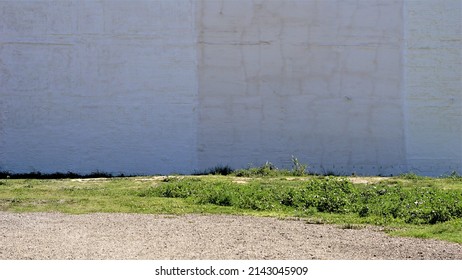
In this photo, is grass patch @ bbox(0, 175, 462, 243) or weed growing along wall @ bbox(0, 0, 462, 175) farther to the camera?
weed growing along wall @ bbox(0, 0, 462, 175)

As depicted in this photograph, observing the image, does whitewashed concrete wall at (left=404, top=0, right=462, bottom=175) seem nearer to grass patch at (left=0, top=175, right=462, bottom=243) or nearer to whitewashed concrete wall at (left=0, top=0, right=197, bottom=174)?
grass patch at (left=0, top=175, right=462, bottom=243)

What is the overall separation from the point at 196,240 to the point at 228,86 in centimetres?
1151

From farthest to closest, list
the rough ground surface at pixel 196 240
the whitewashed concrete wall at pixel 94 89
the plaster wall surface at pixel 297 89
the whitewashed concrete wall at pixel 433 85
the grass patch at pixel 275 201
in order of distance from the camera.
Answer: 1. the whitewashed concrete wall at pixel 433 85
2. the plaster wall surface at pixel 297 89
3. the whitewashed concrete wall at pixel 94 89
4. the grass patch at pixel 275 201
5. the rough ground surface at pixel 196 240

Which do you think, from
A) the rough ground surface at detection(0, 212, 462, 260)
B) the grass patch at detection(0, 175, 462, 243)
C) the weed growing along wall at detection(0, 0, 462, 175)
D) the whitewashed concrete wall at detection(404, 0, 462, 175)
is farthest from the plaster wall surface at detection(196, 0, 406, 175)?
the rough ground surface at detection(0, 212, 462, 260)

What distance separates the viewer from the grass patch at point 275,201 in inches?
439

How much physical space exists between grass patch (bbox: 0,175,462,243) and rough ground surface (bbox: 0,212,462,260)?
28.9 inches

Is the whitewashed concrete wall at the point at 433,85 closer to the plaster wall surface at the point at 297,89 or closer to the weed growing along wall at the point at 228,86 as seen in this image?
the weed growing along wall at the point at 228,86

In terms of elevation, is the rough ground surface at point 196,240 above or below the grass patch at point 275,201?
above

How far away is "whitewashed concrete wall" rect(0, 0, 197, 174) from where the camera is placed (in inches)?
792

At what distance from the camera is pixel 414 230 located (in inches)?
402

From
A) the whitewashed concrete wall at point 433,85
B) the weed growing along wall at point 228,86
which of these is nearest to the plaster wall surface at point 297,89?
the weed growing along wall at point 228,86

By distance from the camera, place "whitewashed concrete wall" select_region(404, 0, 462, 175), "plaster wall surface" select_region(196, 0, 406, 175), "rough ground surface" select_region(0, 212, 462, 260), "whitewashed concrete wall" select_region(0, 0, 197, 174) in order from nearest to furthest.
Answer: "rough ground surface" select_region(0, 212, 462, 260) → "whitewashed concrete wall" select_region(0, 0, 197, 174) → "plaster wall surface" select_region(196, 0, 406, 175) → "whitewashed concrete wall" select_region(404, 0, 462, 175)

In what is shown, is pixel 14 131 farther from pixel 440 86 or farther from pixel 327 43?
pixel 440 86

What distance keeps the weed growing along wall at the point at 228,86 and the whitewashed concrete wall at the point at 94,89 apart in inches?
1.1
